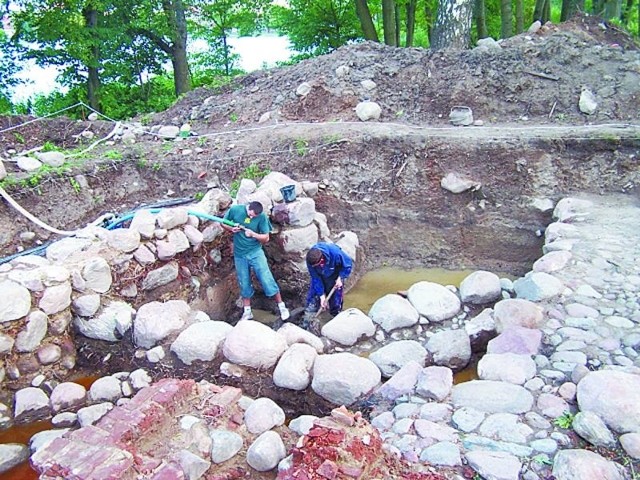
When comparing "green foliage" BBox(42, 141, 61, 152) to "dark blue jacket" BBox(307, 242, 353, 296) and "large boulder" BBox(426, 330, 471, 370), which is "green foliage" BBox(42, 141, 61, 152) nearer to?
"dark blue jacket" BBox(307, 242, 353, 296)

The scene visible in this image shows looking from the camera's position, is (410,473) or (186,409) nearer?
(410,473)

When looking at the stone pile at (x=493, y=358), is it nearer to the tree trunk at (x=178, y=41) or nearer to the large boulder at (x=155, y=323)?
the large boulder at (x=155, y=323)

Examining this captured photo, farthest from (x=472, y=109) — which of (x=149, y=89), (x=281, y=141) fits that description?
(x=149, y=89)

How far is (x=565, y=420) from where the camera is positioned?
3238 millimetres

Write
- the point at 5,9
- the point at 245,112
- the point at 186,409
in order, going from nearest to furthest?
the point at 186,409 → the point at 245,112 → the point at 5,9

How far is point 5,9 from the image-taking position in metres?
10.0

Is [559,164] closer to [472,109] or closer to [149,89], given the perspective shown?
[472,109]

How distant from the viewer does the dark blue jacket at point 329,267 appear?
5.42 m

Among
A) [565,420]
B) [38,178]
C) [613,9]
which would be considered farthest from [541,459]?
[613,9]

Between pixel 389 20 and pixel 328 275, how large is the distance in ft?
30.8

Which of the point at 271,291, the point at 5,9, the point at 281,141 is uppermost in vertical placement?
the point at 5,9

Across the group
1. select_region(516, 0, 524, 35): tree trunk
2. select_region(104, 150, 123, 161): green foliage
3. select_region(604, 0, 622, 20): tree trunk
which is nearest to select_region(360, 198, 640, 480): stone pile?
select_region(104, 150, 123, 161): green foliage

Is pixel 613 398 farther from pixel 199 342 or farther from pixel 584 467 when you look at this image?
pixel 199 342

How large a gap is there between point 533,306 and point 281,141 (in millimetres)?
4469
